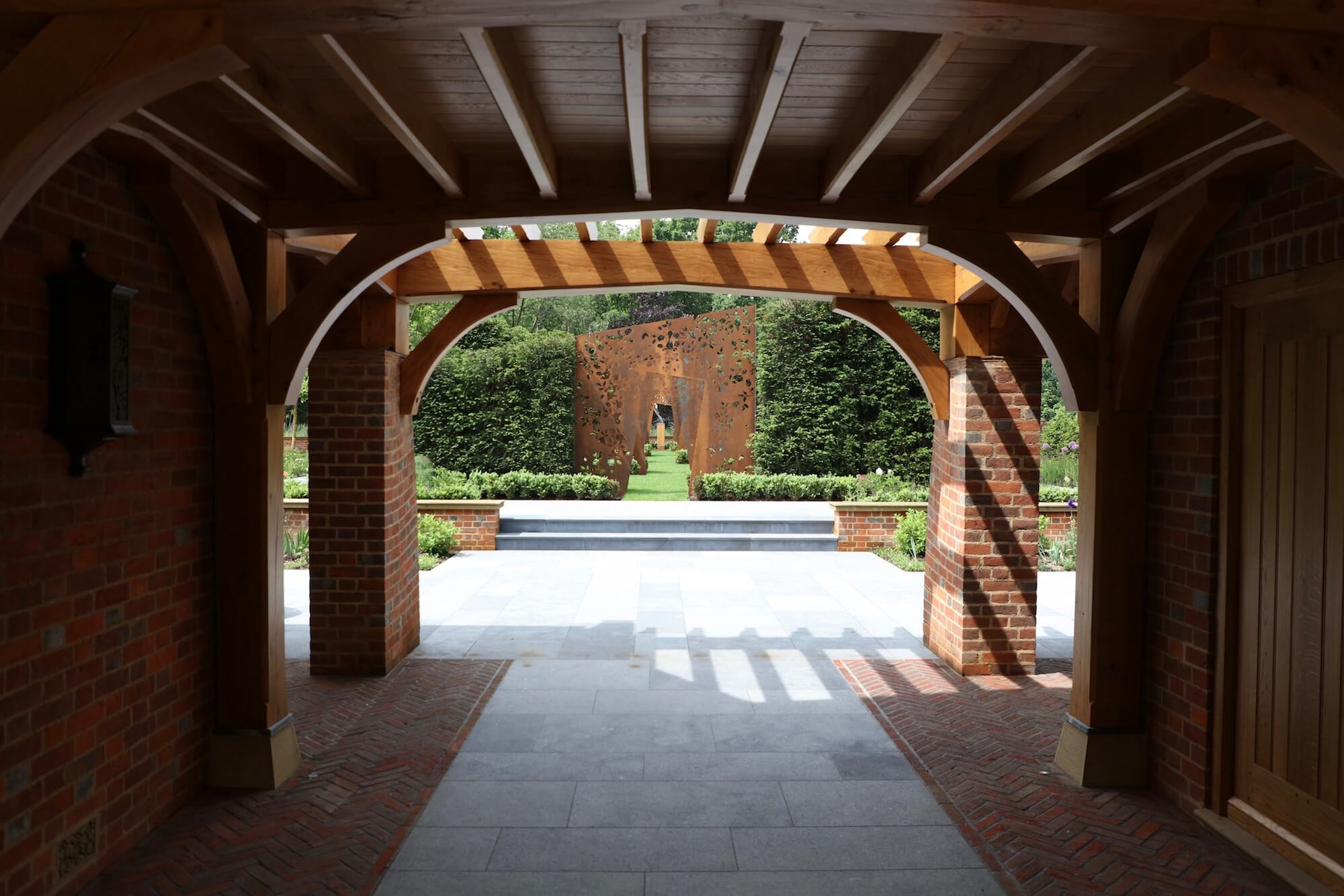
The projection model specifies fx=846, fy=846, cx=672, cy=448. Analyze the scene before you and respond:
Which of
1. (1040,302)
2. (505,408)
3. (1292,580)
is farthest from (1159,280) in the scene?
(505,408)

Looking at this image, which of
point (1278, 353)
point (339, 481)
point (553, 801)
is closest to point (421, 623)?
point (339, 481)

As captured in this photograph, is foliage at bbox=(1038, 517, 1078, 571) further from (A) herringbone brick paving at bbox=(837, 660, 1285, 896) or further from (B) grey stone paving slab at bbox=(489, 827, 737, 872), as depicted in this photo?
(B) grey stone paving slab at bbox=(489, 827, 737, 872)

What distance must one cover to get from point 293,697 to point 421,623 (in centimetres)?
201

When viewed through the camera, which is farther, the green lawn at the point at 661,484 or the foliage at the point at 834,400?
the green lawn at the point at 661,484

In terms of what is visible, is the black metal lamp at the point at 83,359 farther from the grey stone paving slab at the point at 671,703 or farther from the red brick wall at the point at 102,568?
the grey stone paving slab at the point at 671,703

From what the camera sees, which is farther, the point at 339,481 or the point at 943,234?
the point at 339,481

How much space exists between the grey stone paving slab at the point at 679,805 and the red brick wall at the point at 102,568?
1.86m

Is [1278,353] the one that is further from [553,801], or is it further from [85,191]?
[85,191]

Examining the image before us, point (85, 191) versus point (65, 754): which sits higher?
point (85, 191)

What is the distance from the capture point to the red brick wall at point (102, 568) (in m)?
2.87

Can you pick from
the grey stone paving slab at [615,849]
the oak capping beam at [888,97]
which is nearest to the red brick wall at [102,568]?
the grey stone paving slab at [615,849]

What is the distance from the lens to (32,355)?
9.77 feet

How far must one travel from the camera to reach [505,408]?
582 inches

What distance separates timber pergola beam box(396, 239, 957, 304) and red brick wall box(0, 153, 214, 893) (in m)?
2.36
